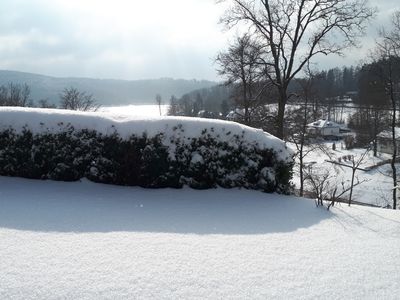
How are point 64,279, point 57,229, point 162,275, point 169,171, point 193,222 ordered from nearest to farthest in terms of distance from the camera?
point 64,279 < point 162,275 < point 57,229 < point 193,222 < point 169,171

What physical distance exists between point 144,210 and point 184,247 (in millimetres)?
1549

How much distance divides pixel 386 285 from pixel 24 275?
322 centimetres

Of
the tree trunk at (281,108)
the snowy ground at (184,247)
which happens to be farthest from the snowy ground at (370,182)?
the snowy ground at (184,247)

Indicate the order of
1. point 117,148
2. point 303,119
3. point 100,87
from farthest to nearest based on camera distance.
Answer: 1. point 100,87
2. point 303,119
3. point 117,148

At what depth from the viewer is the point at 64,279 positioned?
2.98 m

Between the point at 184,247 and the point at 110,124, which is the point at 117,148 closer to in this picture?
the point at 110,124

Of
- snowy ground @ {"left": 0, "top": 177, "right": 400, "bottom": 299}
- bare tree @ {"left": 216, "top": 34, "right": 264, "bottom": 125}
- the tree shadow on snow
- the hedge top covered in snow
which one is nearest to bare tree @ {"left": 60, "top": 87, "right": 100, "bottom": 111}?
bare tree @ {"left": 216, "top": 34, "right": 264, "bottom": 125}

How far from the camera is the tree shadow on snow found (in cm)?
448

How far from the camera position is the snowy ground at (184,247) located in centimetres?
301

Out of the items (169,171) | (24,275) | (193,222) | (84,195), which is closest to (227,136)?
(169,171)

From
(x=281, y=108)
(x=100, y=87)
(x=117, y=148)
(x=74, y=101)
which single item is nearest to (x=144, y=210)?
(x=117, y=148)

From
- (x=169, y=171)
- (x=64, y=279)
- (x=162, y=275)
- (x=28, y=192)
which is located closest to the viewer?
(x=64, y=279)

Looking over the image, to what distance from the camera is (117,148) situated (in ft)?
20.8

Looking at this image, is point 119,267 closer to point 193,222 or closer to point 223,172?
point 193,222
